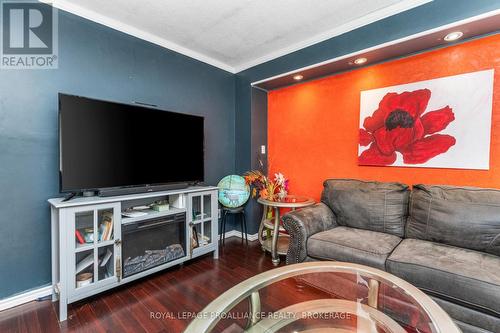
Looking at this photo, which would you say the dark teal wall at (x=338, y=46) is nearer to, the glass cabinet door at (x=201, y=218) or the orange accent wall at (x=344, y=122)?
the orange accent wall at (x=344, y=122)

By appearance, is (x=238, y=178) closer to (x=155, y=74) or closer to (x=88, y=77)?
(x=155, y=74)

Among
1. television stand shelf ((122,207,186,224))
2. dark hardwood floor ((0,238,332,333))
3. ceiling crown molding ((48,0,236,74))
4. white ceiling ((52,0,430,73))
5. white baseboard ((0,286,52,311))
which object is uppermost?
white ceiling ((52,0,430,73))

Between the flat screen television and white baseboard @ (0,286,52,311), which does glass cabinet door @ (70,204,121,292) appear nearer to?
the flat screen television

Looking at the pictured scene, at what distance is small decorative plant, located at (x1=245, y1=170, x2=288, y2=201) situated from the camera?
9.61ft

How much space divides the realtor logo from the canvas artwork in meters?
3.05

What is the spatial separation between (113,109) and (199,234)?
1.56 meters

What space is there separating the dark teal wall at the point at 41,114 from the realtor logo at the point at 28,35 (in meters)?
0.06

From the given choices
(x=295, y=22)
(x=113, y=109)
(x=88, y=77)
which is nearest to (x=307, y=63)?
(x=295, y=22)

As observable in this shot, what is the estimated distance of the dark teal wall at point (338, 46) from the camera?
6.07 ft

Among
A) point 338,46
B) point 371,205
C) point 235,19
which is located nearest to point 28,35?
point 235,19

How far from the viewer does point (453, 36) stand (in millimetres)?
1971

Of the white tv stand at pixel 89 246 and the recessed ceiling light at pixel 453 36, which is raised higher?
the recessed ceiling light at pixel 453 36

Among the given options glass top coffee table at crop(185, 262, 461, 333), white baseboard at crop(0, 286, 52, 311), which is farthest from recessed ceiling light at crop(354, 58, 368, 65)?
white baseboard at crop(0, 286, 52, 311)

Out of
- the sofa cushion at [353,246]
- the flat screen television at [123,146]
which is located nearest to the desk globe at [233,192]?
the flat screen television at [123,146]
